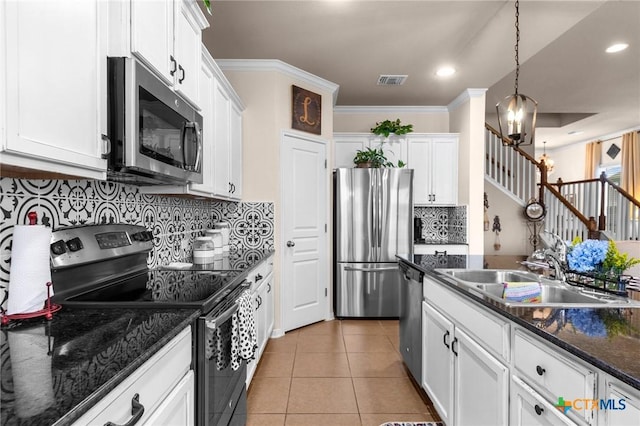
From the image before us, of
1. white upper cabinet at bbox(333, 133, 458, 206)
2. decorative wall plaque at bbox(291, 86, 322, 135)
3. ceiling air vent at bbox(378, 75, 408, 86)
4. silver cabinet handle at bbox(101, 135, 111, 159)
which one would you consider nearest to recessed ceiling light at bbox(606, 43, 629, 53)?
white upper cabinet at bbox(333, 133, 458, 206)

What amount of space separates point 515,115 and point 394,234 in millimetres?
2096

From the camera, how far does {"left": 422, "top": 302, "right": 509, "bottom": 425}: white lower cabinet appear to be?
1.39m

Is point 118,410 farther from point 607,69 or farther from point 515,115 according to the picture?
point 607,69

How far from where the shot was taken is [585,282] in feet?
5.66

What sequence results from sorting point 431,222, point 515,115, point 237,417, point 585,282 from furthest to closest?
point 431,222
point 515,115
point 237,417
point 585,282

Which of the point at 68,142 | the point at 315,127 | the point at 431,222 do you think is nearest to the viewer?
the point at 68,142

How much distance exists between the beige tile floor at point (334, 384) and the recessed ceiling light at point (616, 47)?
3678 millimetres

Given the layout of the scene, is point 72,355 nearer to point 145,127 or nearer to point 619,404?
point 145,127

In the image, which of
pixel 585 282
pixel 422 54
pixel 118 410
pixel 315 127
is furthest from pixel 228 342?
pixel 422 54

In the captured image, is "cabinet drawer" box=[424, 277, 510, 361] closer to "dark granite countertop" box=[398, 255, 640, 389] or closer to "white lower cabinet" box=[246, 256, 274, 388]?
"dark granite countertop" box=[398, 255, 640, 389]

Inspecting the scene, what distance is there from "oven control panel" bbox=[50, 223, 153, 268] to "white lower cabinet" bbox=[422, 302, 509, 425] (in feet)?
5.70

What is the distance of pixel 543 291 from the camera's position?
1740 mm

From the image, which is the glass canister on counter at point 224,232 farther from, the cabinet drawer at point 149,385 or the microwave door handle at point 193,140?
the cabinet drawer at point 149,385

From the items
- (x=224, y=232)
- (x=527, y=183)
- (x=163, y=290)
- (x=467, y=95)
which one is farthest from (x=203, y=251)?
(x=527, y=183)
